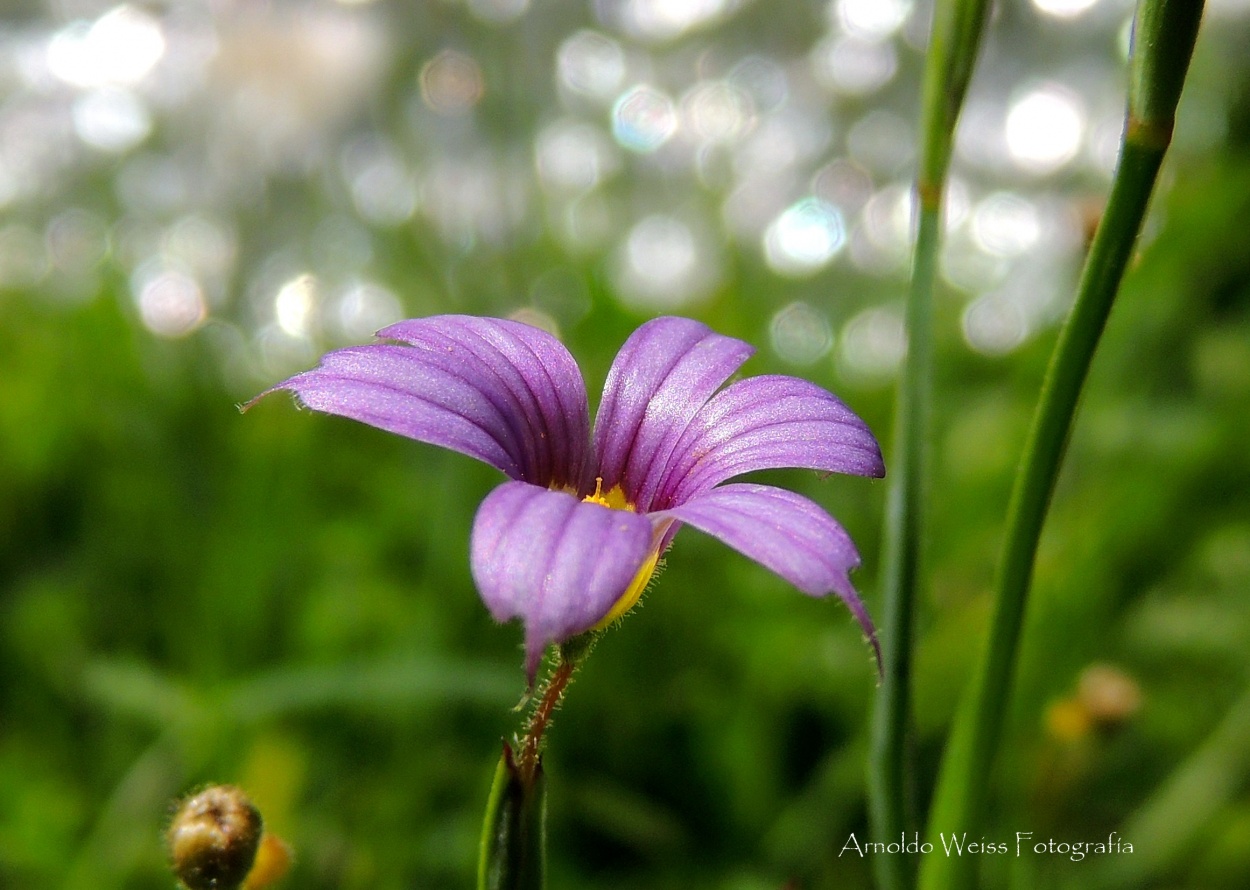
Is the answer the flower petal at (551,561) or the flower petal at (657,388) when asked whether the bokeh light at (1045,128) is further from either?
the flower petal at (551,561)

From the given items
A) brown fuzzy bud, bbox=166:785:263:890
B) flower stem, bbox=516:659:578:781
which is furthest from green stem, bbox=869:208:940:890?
brown fuzzy bud, bbox=166:785:263:890

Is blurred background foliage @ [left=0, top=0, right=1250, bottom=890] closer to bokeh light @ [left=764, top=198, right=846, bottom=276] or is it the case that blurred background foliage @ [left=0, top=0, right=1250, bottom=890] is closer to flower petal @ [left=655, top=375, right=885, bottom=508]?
bokeh light @ [left=764, top=198, right=846, bottom=276]

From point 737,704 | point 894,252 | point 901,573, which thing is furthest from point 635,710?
point 894,252

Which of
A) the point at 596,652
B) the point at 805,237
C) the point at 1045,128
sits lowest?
the point at 596,652

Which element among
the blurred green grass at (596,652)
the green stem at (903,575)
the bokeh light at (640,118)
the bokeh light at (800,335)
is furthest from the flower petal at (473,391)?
the bokeh light at (640,118)

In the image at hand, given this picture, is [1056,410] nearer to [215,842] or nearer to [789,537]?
[789,537]

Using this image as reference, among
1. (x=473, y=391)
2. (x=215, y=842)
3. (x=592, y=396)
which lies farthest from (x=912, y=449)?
(x=592, y=396)
